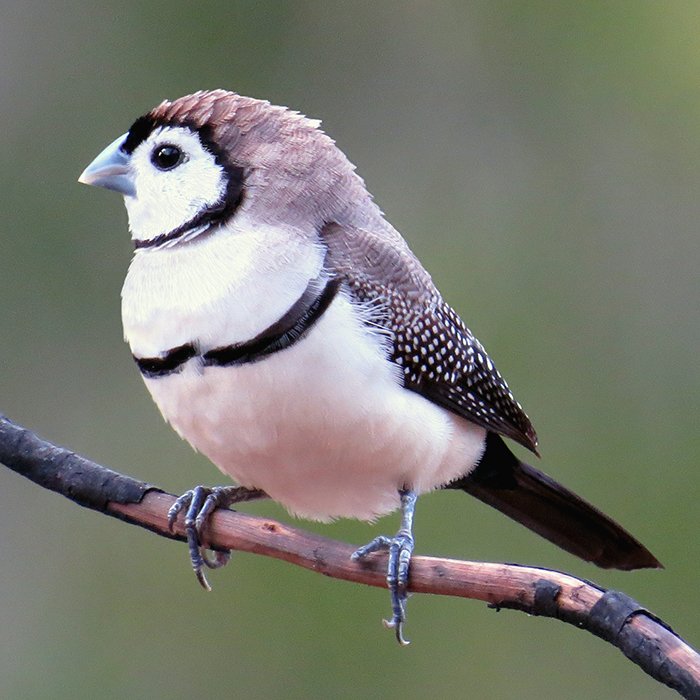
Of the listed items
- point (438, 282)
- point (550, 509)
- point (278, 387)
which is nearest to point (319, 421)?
point (278, 387)

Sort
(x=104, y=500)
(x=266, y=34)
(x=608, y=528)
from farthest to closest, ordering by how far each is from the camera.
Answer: (x=266, y=34) → (x=608, y=528) → (x=104, y=500)

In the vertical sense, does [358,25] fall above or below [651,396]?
above

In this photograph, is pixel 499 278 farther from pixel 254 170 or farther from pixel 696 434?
pixel 254 170

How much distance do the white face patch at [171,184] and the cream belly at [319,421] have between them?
0.17 meters

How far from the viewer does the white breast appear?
1299 mm

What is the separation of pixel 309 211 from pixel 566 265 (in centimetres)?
97

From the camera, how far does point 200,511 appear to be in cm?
143

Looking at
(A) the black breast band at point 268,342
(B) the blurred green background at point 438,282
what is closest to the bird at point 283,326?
(A) the black breast band at point 268,342

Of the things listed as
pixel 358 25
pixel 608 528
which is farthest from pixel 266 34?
pixel 608 528

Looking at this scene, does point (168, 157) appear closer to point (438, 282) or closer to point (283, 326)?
point (283, 326)

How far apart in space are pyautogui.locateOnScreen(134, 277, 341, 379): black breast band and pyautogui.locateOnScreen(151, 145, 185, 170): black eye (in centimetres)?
21

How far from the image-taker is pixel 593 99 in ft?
7.57

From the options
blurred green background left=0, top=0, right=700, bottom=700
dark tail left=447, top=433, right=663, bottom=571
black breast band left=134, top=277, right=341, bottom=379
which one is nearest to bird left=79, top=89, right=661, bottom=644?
black breast band left=134, top=277, right=341, bottom=379

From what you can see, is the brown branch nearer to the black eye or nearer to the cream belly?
the cream belly
